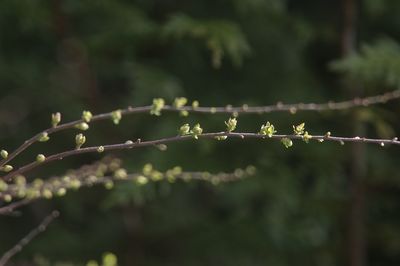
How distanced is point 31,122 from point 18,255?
772 mm

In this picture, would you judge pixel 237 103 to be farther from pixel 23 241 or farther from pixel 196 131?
pixel 196 131

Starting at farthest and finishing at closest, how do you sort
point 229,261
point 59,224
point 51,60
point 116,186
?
1. point 59,224
2. point 51,60
3. point 229,261
4. point 116,186

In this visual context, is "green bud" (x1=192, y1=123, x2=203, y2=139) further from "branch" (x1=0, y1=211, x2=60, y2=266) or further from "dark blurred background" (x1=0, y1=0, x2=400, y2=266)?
"dark blurred background" (x1=0, y1=0, x2=400, y2=266)

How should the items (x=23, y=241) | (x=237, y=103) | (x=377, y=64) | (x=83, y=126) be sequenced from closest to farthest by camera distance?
(x=83, y=126) < (x=23, y=241) < (x=377, y=64) < (x=237, y=103)

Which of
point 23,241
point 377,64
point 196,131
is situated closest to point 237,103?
point 377,64

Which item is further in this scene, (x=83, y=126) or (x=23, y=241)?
(x=23, y=241)

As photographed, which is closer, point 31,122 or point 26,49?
point 26,49

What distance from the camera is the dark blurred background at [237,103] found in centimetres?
246

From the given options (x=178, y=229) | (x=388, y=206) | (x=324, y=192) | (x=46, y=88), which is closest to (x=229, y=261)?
(x=178, y=229)

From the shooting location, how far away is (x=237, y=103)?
268 cm

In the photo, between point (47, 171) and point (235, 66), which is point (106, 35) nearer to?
point (235, 66)

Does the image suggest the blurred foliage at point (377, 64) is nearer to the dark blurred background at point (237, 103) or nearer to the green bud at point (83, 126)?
the dark blurred background at point (237, 103)

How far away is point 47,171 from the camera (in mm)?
3146

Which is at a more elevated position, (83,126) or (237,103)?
(237,103)
